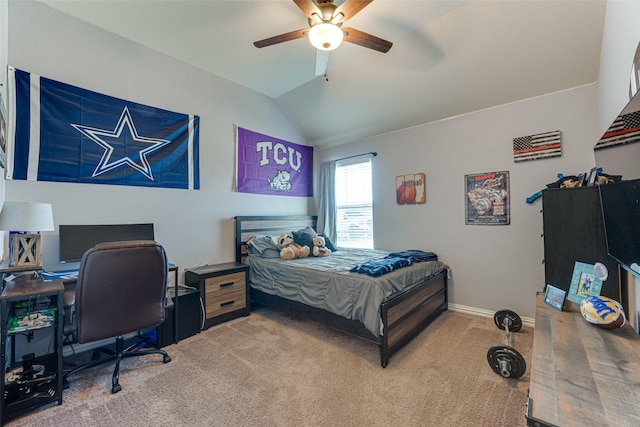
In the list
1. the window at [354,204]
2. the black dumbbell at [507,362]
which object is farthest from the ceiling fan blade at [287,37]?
the black dumbbell at [507,362]

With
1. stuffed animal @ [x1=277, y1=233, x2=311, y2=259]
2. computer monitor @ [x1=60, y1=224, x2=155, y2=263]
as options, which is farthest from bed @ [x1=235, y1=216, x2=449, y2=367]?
computer monitor @ [x1=60, y1=224, x2=155, y2=263]

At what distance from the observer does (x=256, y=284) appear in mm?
3342

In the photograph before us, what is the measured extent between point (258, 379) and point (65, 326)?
139 centimetres

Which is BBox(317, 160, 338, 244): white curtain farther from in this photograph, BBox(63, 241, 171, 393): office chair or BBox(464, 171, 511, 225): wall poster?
BBox(63, 241, 171, 393): office chair

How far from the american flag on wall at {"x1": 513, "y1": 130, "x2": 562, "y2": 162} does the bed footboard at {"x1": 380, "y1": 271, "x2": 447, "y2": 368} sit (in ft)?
5.24

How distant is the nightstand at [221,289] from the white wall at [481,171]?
81.7 inches

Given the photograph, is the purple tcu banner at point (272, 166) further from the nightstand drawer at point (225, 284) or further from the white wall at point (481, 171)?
the white wall at point (481, 171)

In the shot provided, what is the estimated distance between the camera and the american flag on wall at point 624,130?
3.58 feet

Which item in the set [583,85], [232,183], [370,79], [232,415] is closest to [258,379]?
[232,415]

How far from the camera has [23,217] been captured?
5.93ft

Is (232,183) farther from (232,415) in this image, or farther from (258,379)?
(232,415)

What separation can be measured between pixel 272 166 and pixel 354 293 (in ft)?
8.40

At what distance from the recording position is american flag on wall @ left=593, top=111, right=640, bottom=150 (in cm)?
109

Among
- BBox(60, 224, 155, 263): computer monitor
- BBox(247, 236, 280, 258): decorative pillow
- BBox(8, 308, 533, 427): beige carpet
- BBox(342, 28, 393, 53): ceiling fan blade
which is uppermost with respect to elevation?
BBox(342, 28, 393, 53): ceiling fan blade
